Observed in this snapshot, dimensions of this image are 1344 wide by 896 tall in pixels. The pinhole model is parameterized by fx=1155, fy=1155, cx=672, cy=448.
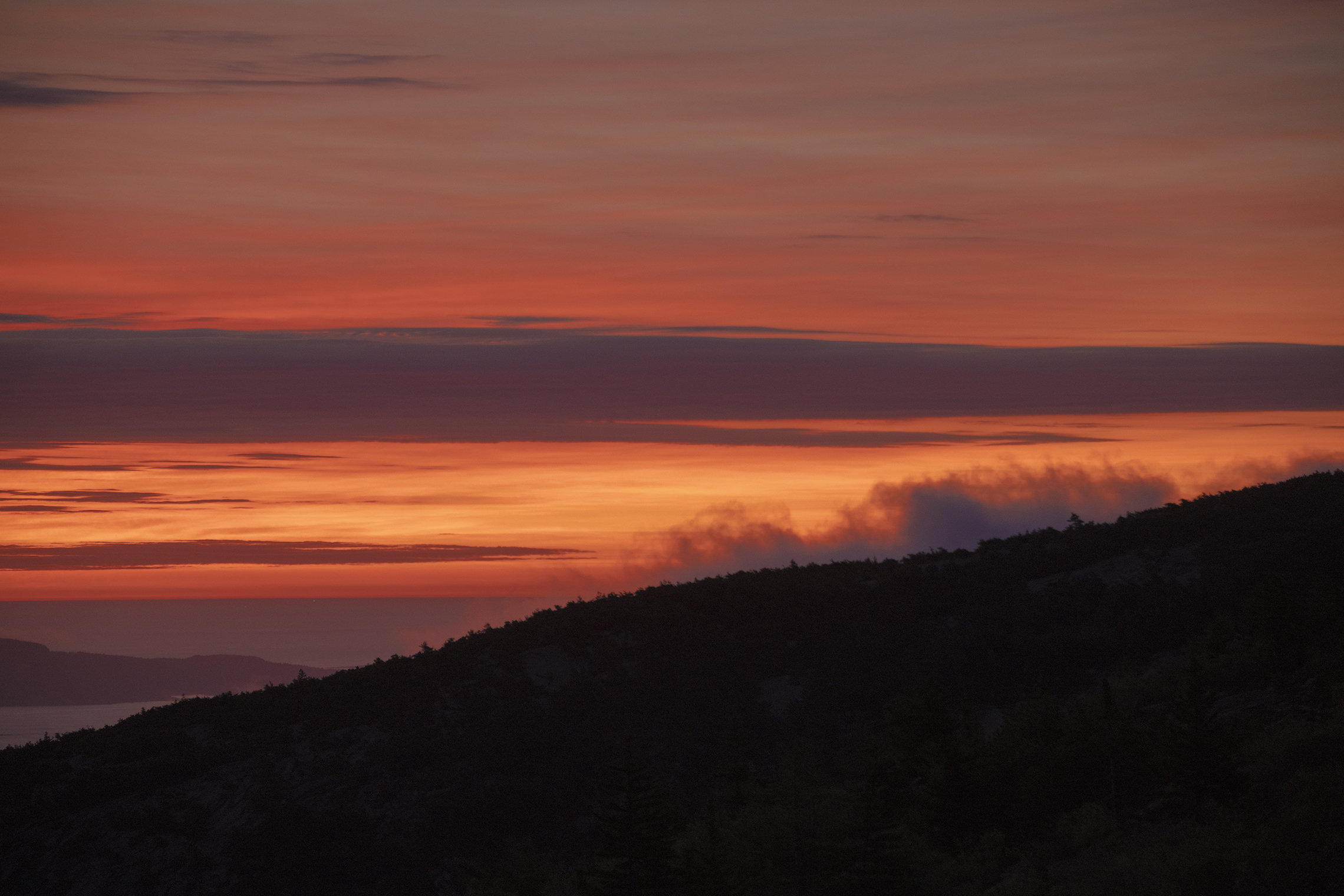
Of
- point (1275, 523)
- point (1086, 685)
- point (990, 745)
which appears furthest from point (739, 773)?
point (1275, 523)

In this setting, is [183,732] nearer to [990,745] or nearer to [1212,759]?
[990,745]

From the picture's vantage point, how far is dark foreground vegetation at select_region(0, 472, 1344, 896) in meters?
22.0

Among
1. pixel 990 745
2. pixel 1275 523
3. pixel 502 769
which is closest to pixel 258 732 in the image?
pixel 502 769

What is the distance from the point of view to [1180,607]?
4441 cm

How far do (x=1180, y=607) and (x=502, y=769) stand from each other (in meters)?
26.6

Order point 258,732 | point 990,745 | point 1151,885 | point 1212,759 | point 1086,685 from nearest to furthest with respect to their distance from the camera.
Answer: point 1151,885, point 1212,759, point 990,745, point 1086,685, point 258,732

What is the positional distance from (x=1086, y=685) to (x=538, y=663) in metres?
22.6

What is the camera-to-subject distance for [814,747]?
37.6 meters

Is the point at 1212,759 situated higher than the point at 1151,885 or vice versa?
the point at 1212,759

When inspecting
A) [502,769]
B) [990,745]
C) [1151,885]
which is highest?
[502,769]

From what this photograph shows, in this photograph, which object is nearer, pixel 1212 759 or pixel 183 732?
pixel 1212 759

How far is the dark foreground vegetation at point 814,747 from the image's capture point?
22.0m

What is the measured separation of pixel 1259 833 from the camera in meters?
19.2

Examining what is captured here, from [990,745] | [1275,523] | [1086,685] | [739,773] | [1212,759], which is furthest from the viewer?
[1275,523]
